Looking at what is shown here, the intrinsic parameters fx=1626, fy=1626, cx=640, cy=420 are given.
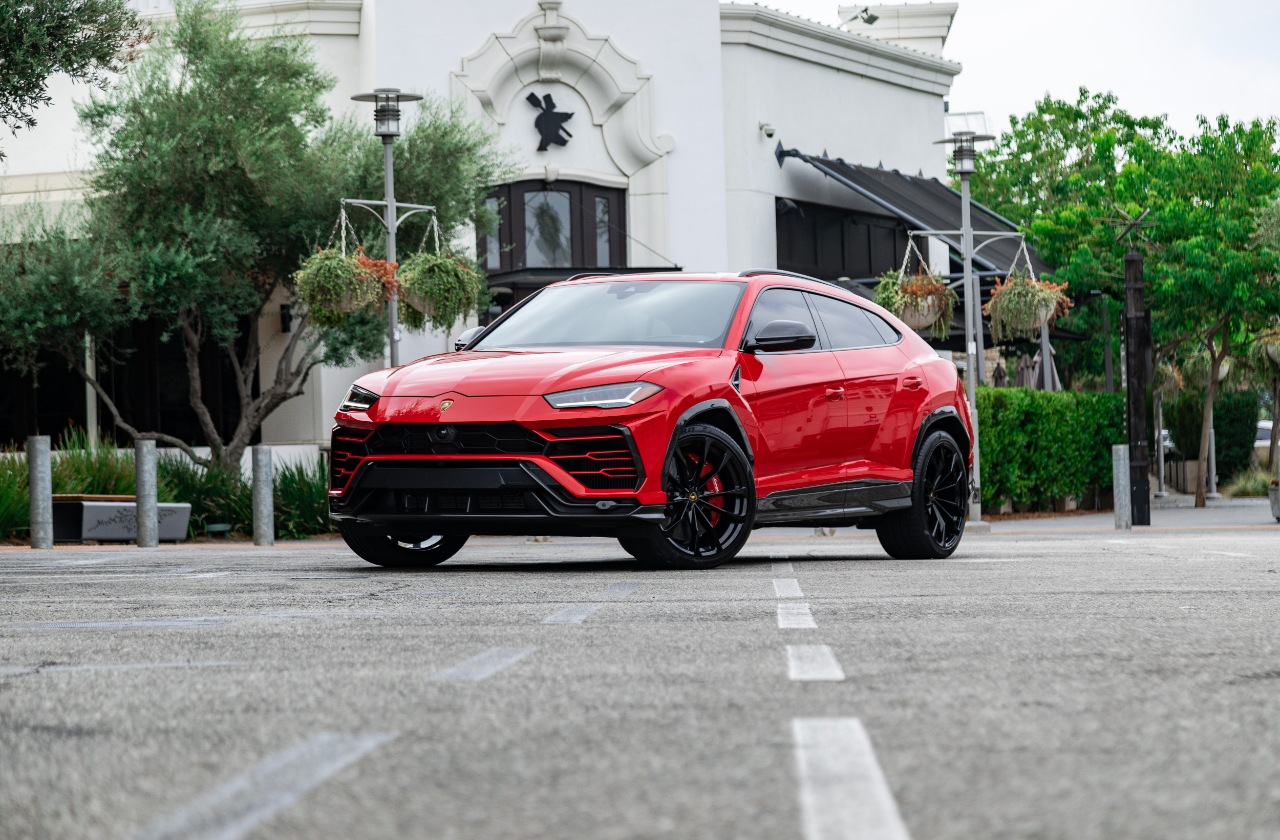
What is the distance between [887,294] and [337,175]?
824 cm

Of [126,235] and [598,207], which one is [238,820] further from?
[598,207]

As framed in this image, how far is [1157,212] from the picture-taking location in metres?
34.3

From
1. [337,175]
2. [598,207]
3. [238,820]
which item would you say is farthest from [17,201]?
[238,820]

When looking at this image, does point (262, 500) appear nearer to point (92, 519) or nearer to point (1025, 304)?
point (92, 519)

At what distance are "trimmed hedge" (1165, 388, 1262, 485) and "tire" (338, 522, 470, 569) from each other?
116ft

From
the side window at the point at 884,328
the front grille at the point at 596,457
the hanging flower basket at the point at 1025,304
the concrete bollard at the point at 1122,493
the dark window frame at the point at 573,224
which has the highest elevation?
the dark window frame at the point at 573,224

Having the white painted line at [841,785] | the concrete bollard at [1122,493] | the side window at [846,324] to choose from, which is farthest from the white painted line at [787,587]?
the concrete bollard at [1122,493]

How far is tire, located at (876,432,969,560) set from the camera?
32.7 ft

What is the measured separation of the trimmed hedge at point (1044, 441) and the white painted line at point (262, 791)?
899 inches

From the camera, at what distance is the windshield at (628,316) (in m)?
8.86

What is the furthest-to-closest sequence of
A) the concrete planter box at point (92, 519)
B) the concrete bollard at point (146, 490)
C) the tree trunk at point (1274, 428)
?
the tree trunk at point (1274, 428) < the concrete planter box at point (92, 519) < the concrete bollard at point (146, 490)

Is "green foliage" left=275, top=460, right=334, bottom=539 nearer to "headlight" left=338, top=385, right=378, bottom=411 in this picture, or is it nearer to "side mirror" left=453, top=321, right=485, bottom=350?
"side mirror" left=453, top=321, right=485, bottom=350

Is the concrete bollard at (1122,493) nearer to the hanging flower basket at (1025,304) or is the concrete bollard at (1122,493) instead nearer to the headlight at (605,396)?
the hanging flower basket at (1025,304)

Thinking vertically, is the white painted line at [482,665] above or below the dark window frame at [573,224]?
below
